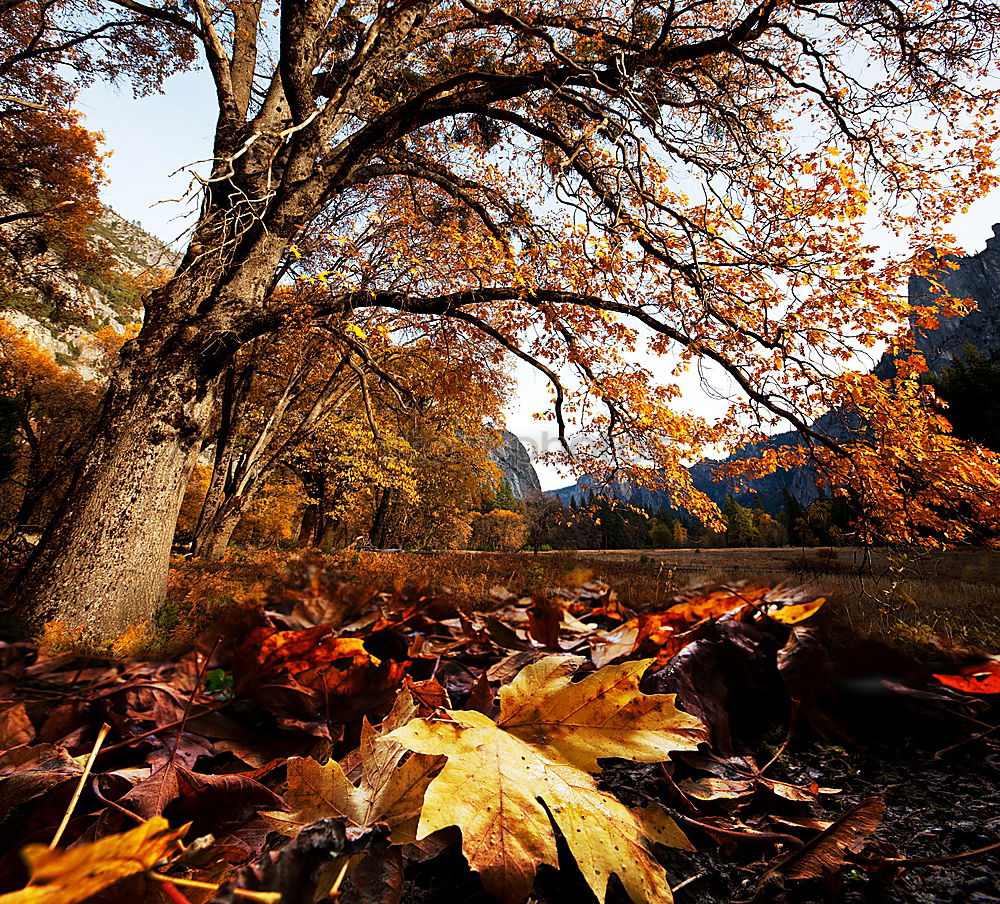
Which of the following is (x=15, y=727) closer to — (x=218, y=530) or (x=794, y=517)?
(x=218, y=530)

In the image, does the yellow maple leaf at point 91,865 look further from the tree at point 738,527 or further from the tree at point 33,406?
the tree at point 738,527

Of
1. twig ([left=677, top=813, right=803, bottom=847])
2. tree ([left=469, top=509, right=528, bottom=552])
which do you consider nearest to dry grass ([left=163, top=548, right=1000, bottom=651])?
twig ([left=677, top=813, right=803, bottom=847])

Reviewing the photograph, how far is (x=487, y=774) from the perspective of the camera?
415mm

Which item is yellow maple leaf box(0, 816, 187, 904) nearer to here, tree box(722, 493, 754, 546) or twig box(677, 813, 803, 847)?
twig box(677, 813, 803, 847)

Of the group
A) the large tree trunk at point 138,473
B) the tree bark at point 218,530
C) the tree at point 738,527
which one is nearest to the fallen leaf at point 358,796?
the large tree trunk at point 138,473

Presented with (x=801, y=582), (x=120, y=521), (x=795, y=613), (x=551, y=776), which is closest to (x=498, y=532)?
(x=120, y=521)

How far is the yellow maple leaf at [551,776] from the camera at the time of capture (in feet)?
1.18

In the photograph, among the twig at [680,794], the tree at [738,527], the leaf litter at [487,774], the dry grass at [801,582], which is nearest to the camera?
the leaf litter at [487,774]

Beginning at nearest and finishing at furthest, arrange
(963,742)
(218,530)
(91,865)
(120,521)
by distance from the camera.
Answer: (91,865), (963,742), (120,521), (218,530)

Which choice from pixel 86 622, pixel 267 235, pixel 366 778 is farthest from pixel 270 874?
pixel 267 235

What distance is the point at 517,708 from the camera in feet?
1.68

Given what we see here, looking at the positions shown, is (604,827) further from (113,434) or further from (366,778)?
(113,434)

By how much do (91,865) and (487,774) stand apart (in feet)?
0.96

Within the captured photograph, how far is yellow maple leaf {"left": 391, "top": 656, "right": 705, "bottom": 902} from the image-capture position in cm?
36
